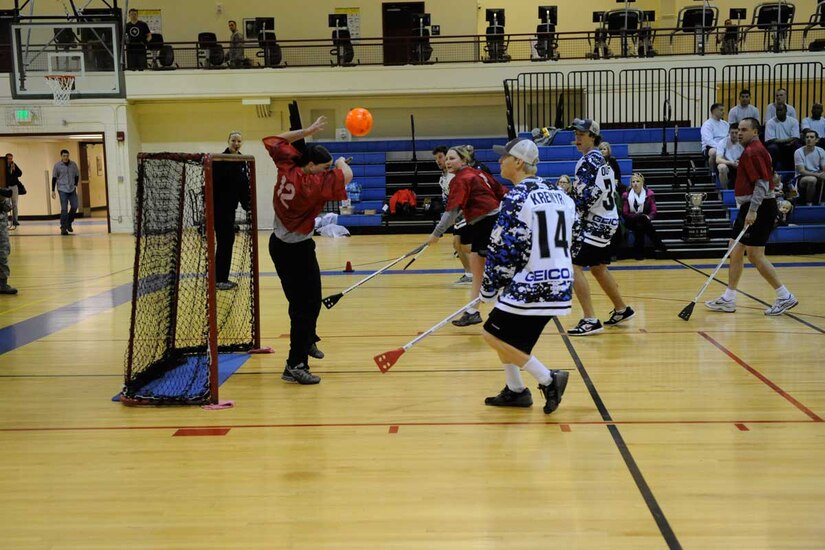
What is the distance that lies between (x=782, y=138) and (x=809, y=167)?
1475mm

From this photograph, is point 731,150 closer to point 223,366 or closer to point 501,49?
point 501,49

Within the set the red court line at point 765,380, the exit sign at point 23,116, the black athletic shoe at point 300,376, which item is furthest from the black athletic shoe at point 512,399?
the exit sign at point 23,116

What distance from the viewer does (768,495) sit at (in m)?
4.32

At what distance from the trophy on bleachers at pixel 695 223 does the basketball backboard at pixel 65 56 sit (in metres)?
12.5

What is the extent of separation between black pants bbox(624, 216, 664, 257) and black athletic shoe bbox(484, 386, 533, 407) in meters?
10.1

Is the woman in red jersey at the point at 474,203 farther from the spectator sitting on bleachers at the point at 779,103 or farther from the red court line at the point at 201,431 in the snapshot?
the spectator sitting on bleachers at the point at 779,103

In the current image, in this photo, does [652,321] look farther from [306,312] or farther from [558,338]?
[306,312]

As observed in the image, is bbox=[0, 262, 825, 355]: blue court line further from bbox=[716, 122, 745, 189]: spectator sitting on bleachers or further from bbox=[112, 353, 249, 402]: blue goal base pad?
bbox=[716, 122, 745, 189]: spectator sitting on bleachers

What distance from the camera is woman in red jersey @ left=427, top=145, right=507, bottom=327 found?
8.55 m

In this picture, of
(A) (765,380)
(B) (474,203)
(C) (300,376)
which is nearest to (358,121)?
(B) (474,203)

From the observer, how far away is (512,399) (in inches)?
237

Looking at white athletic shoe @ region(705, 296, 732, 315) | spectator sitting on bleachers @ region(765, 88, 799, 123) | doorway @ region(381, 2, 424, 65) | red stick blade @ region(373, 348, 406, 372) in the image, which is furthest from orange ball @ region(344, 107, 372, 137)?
doorway @ region(381, 2, 424, 65)

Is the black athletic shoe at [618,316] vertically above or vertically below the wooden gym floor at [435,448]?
above

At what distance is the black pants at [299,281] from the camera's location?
6.62m
